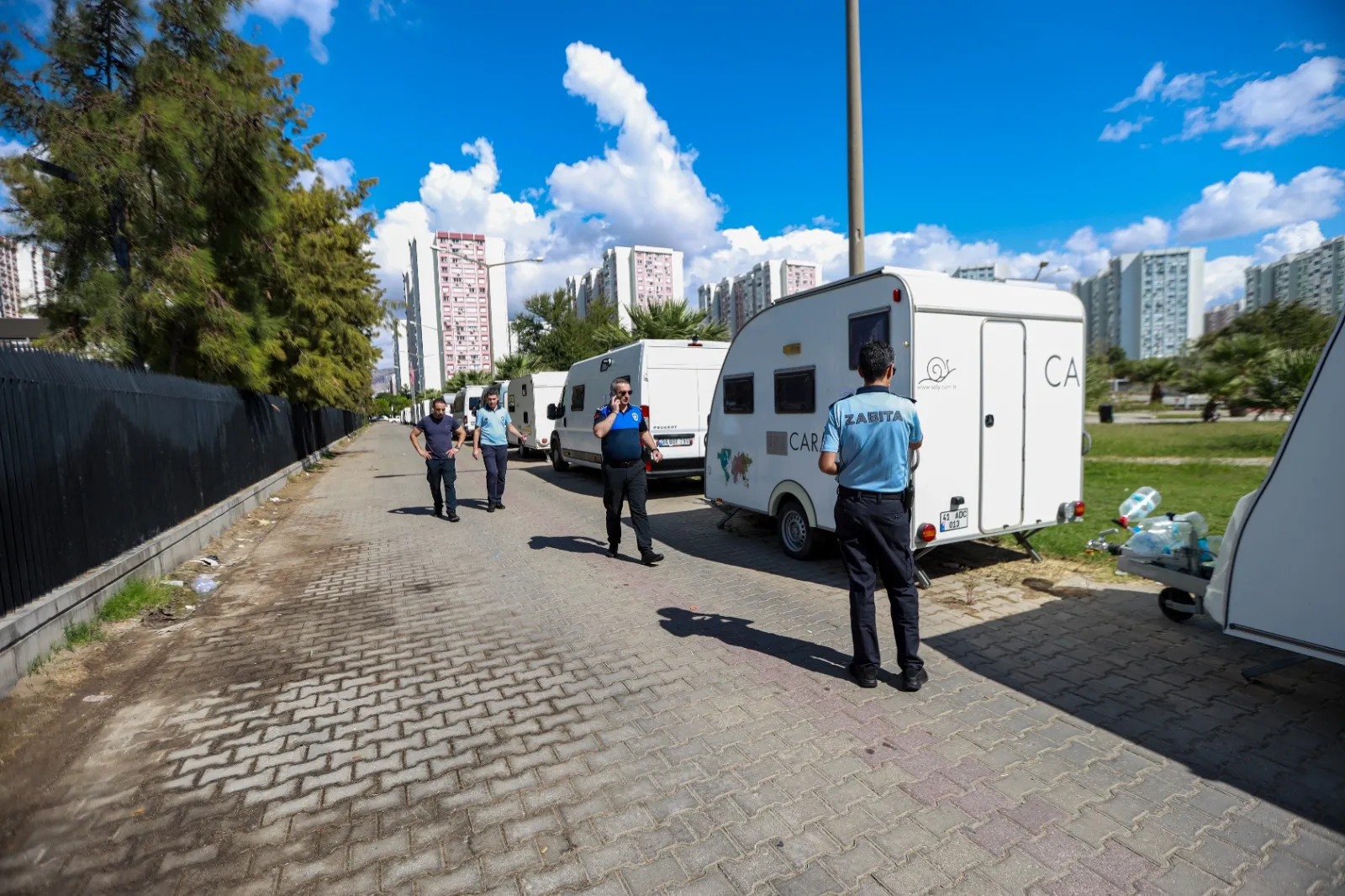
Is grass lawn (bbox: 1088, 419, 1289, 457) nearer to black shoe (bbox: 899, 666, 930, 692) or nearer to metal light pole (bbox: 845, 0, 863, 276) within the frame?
metal light pole (bbox: 845, 0, 863, 276)

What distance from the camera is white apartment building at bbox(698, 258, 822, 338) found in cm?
6656

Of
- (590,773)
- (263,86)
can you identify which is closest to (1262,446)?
(590,773)

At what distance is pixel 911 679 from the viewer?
3900 millimetres

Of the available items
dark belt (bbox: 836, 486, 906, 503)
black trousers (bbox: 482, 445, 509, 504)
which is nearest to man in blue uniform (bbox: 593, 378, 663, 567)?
dark belt (bbox: 836, 486, 906, 503)

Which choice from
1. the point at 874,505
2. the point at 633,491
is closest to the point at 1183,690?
the point at 874,505

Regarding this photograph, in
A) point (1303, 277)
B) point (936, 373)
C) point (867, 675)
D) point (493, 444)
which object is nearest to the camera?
point (867, 675)

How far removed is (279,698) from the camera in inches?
163

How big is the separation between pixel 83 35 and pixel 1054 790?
15524mm

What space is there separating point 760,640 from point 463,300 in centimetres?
8761

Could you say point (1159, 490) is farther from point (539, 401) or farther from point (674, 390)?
point (539, 401)

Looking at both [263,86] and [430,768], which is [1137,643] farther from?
[263,86]

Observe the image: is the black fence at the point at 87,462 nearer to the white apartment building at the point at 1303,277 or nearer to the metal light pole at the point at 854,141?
the metal light pole at the point at 854,141

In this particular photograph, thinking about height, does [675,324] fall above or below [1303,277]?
below

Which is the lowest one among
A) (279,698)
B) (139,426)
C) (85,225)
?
(279,698)
